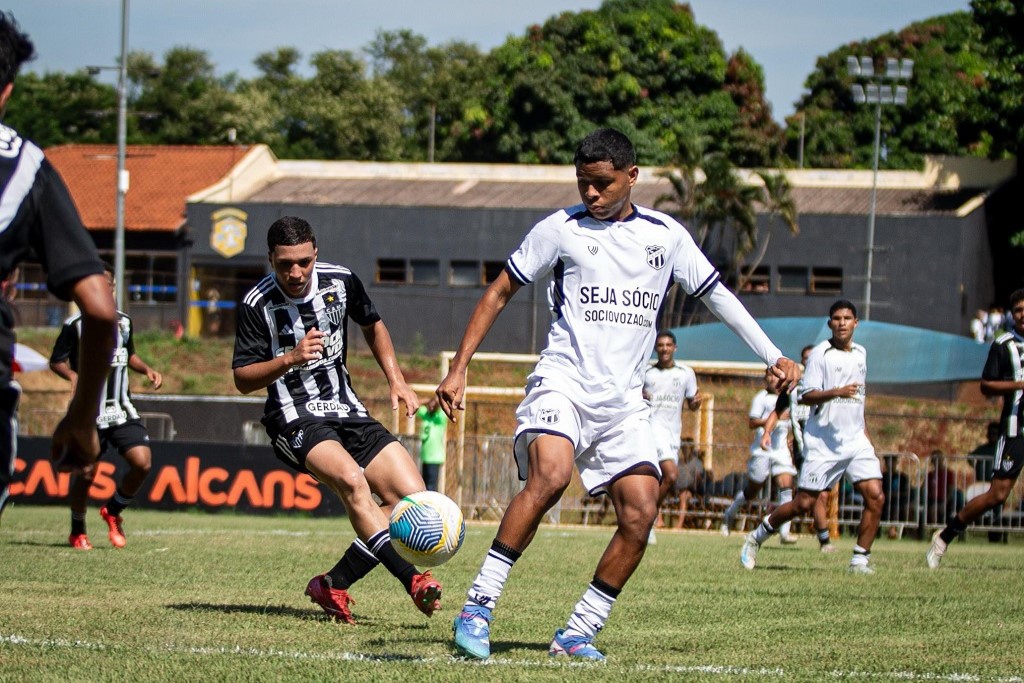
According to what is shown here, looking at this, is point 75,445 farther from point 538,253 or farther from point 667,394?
point 667,394

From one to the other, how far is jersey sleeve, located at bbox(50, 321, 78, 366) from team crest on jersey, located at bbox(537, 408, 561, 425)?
7294 mm

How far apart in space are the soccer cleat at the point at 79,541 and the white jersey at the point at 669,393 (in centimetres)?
654

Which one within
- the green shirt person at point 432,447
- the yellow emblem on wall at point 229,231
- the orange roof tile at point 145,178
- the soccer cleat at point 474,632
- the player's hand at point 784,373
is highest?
the orange roof tile at point 145,178

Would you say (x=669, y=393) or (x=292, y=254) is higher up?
(x=292, y=254)

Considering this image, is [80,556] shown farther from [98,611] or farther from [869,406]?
[869,406]

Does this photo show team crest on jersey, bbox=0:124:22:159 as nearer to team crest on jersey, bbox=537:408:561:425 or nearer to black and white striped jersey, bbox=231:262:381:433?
team crest on jersey, bbox=537:408:561:425

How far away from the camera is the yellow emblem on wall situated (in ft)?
165

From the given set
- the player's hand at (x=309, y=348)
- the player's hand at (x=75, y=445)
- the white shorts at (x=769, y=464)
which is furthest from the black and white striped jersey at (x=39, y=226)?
the white shorts at (x=769, y=464)

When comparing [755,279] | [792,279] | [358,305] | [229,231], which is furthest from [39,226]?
[229,231]

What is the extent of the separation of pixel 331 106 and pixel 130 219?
20335mm

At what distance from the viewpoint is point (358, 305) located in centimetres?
786

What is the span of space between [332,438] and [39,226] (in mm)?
3770

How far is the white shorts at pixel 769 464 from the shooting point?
17.1m

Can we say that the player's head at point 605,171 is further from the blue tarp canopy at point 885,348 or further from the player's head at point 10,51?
the blue tarp canopy at point 885,348
